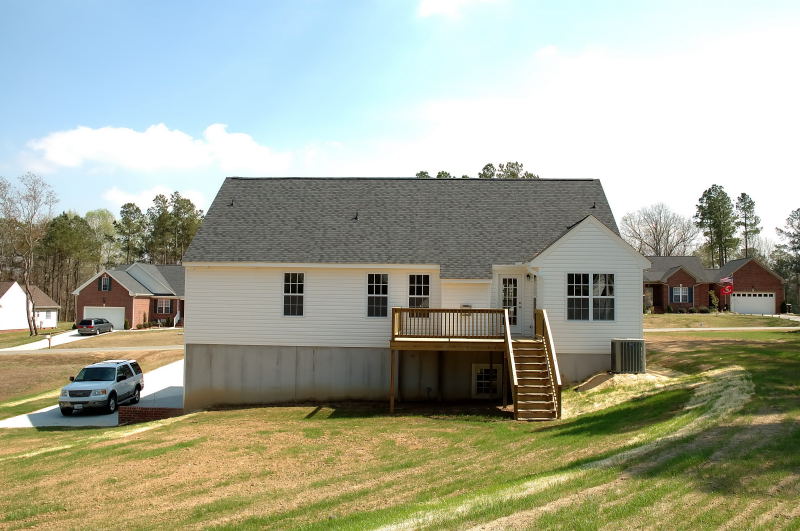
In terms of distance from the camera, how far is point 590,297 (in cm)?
1923

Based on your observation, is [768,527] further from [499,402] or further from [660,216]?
[660,216]

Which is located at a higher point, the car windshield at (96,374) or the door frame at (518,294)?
the door frame at (518,294)

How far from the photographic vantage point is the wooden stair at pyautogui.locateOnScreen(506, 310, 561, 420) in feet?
50.7

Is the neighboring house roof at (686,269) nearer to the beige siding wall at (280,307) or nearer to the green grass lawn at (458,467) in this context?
the green grass lawn at (458,467)

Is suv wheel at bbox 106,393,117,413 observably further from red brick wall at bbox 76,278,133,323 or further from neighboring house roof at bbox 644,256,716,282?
neighboring house roof at bbox 644,256,716,282

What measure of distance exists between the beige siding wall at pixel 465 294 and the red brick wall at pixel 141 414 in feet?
34.7

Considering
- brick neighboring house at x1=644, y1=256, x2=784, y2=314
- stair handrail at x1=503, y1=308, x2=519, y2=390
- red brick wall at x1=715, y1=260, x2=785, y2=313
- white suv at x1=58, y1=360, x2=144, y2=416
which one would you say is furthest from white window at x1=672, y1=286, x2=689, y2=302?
white suv at x1=58, y1=360, x2=144, y2=416

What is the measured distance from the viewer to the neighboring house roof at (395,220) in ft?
69.1

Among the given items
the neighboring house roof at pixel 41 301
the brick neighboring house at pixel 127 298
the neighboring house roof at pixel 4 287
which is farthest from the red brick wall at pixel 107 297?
the neighboring house roof at pixel 41 301

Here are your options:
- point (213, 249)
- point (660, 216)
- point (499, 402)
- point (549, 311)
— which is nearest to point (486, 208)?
point (549, 311)

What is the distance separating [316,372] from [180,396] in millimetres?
7800

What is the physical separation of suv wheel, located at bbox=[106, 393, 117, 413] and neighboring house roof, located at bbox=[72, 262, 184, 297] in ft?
118

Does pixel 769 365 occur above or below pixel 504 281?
below

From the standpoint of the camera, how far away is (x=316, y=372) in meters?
20.7
